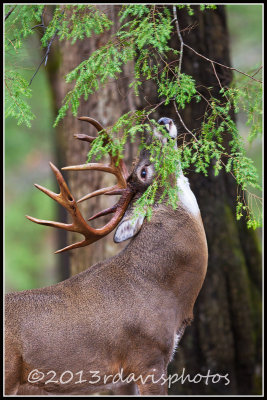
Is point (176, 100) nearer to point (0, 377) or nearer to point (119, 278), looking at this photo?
point (119, 278)

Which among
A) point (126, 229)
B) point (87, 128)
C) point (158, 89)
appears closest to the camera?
point (158, 89)

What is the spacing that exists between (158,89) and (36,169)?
16.0ft

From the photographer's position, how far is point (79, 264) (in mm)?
6504

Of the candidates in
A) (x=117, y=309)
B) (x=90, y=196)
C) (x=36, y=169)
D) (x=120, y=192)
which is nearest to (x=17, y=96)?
(x=90, y=196)

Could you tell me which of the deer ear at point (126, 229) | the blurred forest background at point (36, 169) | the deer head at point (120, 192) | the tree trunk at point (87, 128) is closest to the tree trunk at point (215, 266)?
the tree trunk at point (87, 128)

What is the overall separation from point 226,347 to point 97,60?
3803 millimetres

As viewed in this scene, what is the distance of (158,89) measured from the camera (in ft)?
13.9

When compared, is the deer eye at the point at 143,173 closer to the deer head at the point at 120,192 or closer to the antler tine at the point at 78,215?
the deer head at the point at 120,192

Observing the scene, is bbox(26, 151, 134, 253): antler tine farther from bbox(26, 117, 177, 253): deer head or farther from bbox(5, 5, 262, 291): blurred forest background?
bbox(5, 5, 262, 291): blurred forest background

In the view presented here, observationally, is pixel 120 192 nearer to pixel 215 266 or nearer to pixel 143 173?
pixel 143 173

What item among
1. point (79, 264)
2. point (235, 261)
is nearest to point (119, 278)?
point (79, 264)

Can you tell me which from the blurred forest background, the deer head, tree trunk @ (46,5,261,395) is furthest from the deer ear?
tree trunk @ (46,5,261,395)

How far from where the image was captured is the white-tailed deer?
434 centimetres

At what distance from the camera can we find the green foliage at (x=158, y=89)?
3992 millimetres
